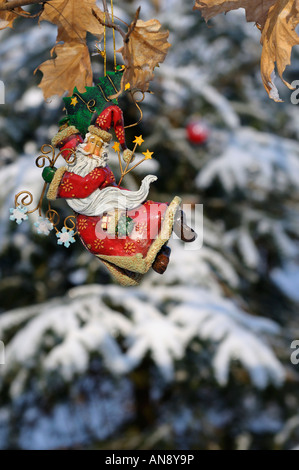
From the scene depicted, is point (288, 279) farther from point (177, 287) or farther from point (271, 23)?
point (271, 23)

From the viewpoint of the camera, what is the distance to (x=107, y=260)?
25.8 inches

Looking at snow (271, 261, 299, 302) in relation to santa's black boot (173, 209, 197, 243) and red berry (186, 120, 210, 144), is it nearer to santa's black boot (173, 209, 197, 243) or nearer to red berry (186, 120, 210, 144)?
red berry (186, 120, 210, 144)

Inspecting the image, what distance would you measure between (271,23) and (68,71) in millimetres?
296

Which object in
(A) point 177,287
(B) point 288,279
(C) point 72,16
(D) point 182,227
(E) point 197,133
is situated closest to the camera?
(D) point 182,227

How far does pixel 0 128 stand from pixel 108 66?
568mm

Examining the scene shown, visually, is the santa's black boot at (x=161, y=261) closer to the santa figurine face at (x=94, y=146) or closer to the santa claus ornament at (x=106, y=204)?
the santa claus ornament at (x=106, y=204)

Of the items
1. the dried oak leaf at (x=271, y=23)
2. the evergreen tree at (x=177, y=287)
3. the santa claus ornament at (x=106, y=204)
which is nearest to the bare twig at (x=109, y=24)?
the santa claus ornament at (x=106, y=204)

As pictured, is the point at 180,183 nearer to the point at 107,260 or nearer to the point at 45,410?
the point at 45,410

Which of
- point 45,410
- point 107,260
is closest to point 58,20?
point 107,260

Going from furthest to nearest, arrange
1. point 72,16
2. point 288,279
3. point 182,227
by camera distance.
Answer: point 288,279 < point 72,16 < point 182,227

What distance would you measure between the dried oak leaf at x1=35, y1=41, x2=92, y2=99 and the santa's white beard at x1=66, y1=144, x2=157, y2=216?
0.17 meters

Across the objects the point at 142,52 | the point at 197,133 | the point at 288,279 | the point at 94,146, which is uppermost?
the point at 197,133

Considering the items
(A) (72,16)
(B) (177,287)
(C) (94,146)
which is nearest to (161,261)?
(C) (94,146)

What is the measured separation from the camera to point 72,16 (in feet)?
2.55
